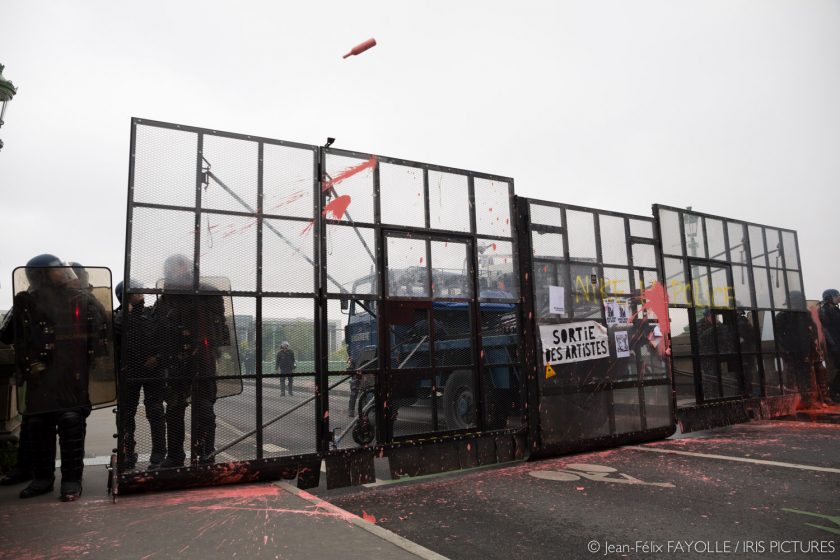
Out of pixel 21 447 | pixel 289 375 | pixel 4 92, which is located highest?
pixel 4 92

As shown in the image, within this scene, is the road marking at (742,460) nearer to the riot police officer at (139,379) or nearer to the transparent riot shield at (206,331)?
the transparent riot shield at (206,331)

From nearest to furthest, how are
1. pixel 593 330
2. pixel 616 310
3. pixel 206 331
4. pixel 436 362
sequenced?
1. pixel 206 331
2. pixel 436 362
3. pixel 593 330
4. pixel 616 310

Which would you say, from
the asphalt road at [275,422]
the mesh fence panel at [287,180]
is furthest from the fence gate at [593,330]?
the mesh fence panel at [287,180]

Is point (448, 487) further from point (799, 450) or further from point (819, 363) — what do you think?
point (819, 363)

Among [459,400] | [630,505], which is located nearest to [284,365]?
[459,400]

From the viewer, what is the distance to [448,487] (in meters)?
5.52

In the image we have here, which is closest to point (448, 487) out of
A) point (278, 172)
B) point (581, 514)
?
point (581, 514)

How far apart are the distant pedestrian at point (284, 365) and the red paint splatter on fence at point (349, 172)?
173 centimetres

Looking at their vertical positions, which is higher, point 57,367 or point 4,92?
point 4,92

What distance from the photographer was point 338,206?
5.75 meters

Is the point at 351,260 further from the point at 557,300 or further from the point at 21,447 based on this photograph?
the point at 21,447

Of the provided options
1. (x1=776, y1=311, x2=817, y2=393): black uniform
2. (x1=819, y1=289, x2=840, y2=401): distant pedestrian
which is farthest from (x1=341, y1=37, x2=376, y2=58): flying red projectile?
(x1=819, y1=289, x2=840, y2=401): distant pedestrian

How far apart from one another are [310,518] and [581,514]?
7.03 feet

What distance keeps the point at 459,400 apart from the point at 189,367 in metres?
3.07
